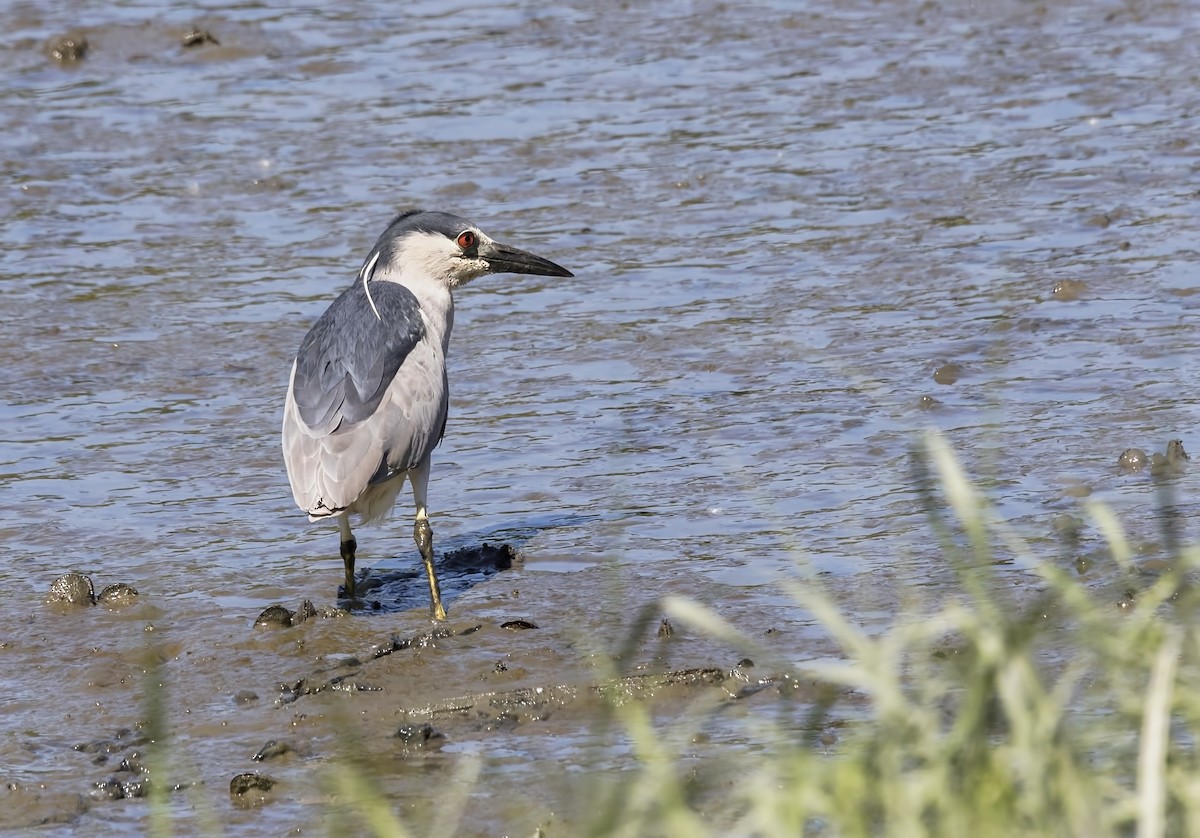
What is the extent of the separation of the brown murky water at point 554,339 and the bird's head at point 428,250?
771 mm

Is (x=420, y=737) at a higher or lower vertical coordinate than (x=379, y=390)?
lower

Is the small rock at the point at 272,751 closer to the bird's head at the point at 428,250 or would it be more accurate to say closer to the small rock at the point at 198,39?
the bird's head at the point at 428,250

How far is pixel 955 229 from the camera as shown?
921cm

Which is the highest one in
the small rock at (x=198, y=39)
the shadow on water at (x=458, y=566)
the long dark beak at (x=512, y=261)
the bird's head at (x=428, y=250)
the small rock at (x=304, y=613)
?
the small rock at (x=198, y=39)

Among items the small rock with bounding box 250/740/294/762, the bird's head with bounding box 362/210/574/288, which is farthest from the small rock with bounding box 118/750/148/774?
the bird's head with bounding box 362/210/574/288

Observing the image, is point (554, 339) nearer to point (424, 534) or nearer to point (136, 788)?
point (424, 534)

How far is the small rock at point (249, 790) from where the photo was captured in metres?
4.62

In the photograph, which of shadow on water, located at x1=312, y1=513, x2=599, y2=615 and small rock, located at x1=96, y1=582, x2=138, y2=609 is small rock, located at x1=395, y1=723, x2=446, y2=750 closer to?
shadow on water, located at x1=312, y1=513, x2=599, y2=615

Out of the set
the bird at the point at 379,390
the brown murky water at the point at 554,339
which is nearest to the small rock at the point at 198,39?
the brown murky water at the point at 554,339

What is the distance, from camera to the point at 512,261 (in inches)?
279

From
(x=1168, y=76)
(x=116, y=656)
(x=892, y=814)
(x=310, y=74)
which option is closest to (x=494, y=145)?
(x=310, y=74)

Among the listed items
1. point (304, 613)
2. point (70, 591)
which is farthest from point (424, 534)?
point (70, 591)

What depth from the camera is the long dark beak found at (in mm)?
7004

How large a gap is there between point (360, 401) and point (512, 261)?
A: 1.16 metres
